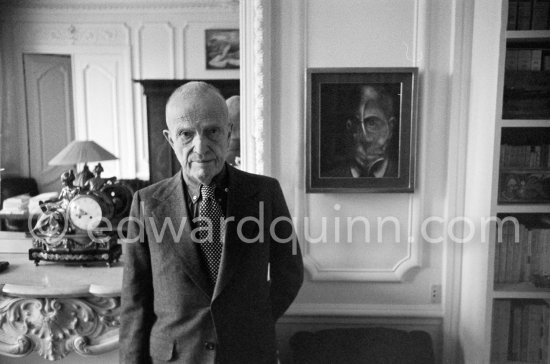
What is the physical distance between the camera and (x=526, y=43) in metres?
1.46

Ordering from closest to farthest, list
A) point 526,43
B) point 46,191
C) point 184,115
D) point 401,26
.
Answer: point 184,115
point 526,43
point 401,26
point 46,191

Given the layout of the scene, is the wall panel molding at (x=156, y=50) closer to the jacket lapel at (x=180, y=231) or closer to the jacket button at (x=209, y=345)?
the jacket lapel at (x=180, y=231)

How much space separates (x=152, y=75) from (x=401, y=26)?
1.25 m

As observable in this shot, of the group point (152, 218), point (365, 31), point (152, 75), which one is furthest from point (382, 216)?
point (152, 75)

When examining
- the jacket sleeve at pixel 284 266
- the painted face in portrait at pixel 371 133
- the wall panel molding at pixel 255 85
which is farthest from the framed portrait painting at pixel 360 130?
the jacket sleeve at pixel 284 266

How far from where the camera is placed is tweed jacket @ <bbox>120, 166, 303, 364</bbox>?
942 mm

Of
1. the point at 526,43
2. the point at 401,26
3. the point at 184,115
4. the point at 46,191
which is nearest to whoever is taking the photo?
the point at 184,115

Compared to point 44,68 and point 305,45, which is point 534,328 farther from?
point 44,68

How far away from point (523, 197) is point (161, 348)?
1312 mm

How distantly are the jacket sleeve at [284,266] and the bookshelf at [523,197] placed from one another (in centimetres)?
77

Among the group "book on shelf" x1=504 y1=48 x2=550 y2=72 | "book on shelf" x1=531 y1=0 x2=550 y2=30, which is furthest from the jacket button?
"book on shelf" x1=531 y1=0 x2=550 y2=30

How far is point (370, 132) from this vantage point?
1.63 m

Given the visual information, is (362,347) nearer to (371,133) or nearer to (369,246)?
(369,246)

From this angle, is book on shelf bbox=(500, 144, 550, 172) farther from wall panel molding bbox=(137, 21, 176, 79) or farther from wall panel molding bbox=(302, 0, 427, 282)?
wall panel molding bbox=(137, 21, 176, 79)
